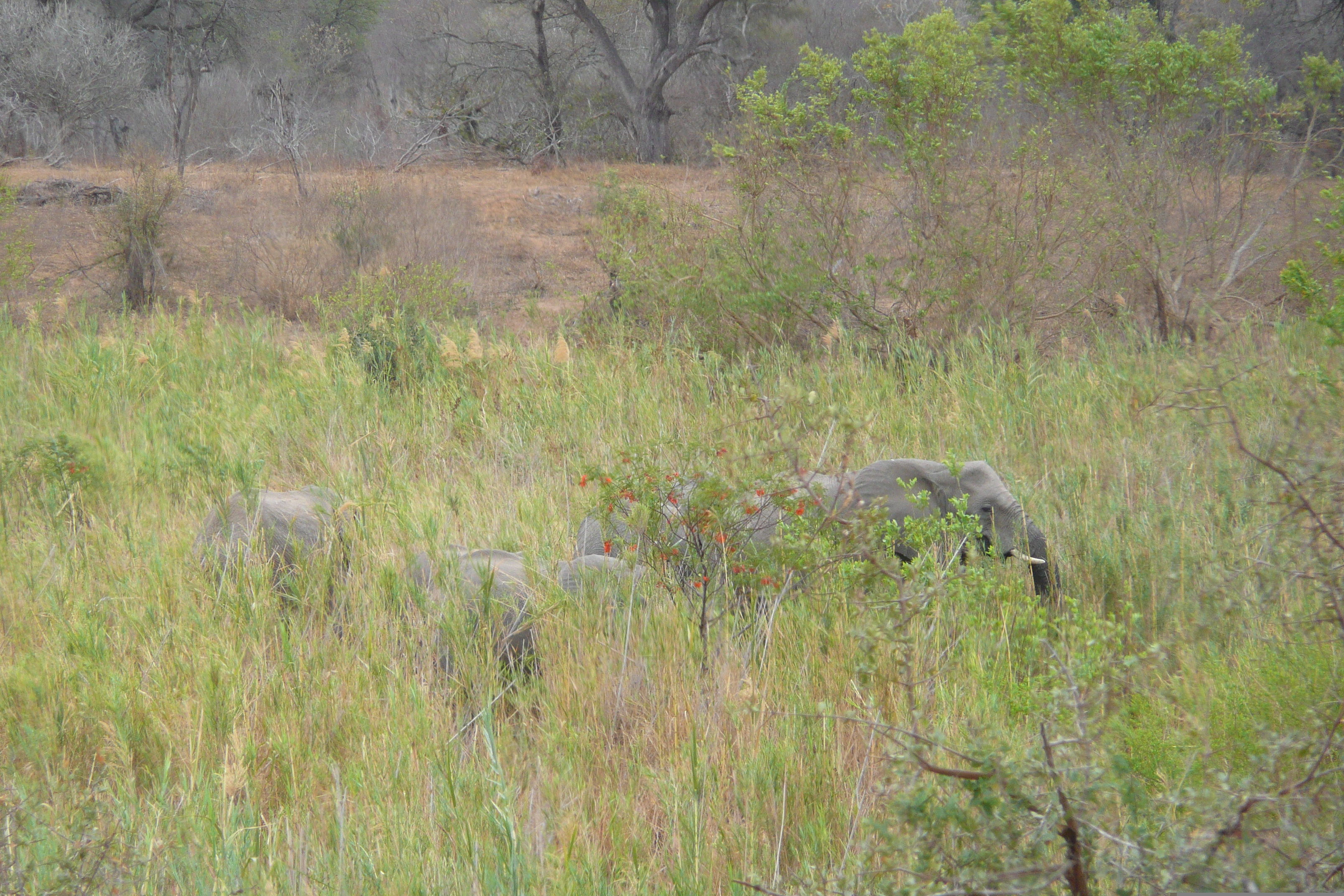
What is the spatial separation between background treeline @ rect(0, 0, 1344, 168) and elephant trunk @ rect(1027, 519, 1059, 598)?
1069cm

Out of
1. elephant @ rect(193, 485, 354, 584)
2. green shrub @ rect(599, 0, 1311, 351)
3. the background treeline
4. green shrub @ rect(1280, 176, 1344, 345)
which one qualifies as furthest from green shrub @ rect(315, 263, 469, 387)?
the background treeline

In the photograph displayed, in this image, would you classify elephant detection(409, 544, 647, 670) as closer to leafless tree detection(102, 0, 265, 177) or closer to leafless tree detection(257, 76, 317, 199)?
leafless tree detection(257, 76, 317, 199)

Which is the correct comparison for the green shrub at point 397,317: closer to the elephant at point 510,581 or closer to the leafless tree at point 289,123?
the elephant at point 510,581

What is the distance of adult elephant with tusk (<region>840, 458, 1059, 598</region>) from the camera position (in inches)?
115

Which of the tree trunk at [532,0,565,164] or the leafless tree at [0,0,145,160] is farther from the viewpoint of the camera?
the tree trunk at [532,0,565,164]

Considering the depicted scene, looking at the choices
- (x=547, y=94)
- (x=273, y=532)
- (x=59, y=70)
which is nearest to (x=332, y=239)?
(x=273, y=532)

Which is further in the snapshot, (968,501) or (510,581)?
(968,501)

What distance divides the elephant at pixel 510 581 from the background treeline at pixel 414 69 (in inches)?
401

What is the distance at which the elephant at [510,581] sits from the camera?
256 centimetres

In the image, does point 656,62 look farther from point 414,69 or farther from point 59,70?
point 59,70

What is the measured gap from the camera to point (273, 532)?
3.04 metres

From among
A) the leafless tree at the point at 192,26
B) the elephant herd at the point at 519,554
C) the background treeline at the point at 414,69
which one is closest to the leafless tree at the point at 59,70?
the background treeline at the point at 414,69

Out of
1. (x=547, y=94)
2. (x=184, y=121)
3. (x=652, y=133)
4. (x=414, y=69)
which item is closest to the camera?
(x=184, y=121)

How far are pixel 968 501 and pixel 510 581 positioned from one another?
52.1 inches
